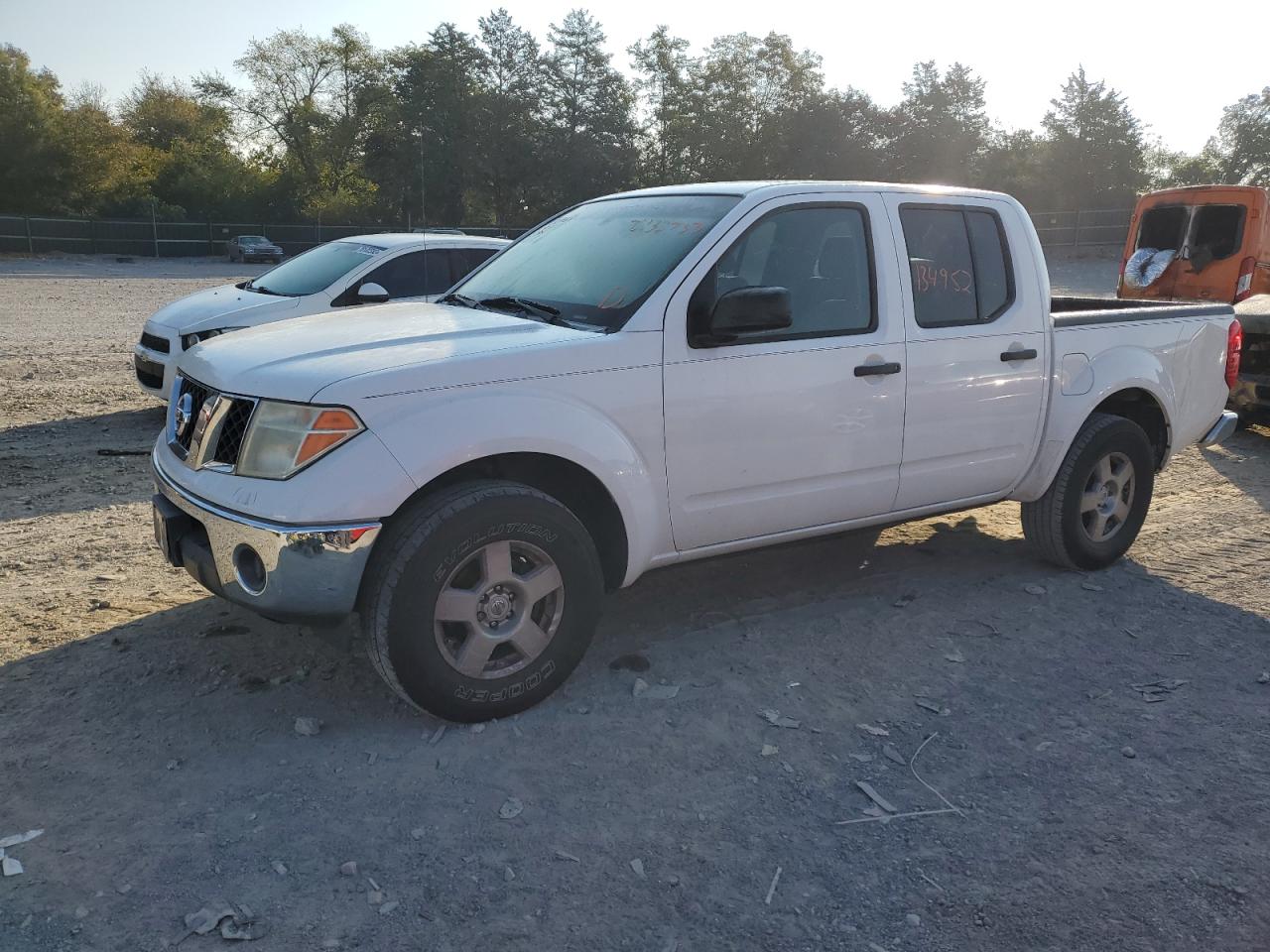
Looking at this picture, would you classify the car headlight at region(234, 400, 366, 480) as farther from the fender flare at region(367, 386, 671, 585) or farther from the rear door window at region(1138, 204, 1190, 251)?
the rear door window at region(1138, 204, 1190, 251)

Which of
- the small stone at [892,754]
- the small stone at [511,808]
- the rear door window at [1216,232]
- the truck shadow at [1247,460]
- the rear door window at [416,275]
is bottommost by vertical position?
the small stone at [892,754]

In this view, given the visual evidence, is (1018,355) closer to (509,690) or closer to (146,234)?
(509,690)

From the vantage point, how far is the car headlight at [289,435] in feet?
11.3

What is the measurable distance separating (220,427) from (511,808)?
1689 millimetres

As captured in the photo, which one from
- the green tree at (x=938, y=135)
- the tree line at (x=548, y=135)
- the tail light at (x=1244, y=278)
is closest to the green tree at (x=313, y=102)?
the tree line at (x=548, y=135)

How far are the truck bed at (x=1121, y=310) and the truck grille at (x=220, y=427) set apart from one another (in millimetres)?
3865

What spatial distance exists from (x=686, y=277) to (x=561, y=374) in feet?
2.27

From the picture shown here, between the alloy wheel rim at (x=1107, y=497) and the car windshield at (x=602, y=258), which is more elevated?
the car windshield at (x=602, y=258)

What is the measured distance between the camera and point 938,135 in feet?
213

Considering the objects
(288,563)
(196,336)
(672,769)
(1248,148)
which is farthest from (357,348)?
(1248,148)

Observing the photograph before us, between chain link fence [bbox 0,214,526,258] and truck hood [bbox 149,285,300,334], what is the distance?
3112 cm

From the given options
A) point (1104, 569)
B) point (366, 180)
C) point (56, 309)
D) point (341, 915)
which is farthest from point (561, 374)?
point (366, 180)

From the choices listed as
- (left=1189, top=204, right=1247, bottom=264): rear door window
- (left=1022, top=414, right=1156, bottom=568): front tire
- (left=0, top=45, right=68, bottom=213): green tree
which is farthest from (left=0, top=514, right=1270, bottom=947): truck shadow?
(left=0, top=45, right=68, bottom=213): green tree

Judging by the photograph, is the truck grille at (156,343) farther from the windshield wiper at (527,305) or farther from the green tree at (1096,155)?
the green tree at (1096,155)
